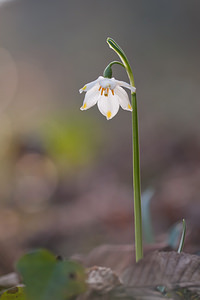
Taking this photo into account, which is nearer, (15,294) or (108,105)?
(15,294)

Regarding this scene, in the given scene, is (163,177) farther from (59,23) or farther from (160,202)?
(59,23)

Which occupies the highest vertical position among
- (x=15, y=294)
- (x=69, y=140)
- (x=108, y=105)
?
(x=108, y=105)

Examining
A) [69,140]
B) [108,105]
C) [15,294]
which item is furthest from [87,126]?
[15,294]

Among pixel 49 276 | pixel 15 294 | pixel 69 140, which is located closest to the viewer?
pixel 49 276

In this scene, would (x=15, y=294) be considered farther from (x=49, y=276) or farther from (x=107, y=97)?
(x=107, y=97)

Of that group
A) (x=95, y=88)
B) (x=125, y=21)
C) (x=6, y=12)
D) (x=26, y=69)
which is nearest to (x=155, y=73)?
(x=125, y=21)

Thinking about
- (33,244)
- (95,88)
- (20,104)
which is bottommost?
(33,244)
